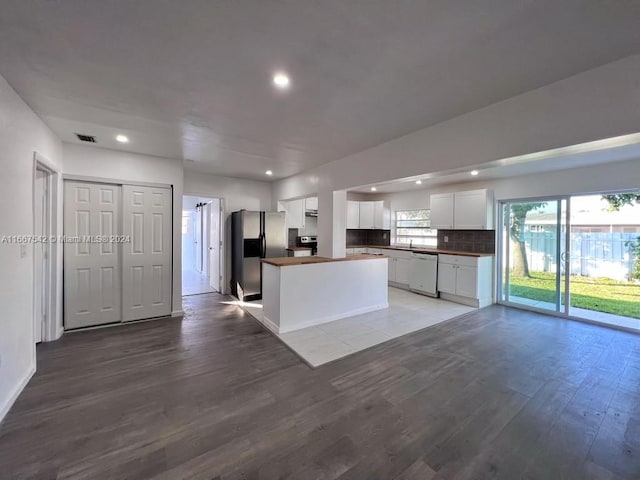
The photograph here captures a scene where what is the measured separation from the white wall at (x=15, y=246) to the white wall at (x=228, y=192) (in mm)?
2570

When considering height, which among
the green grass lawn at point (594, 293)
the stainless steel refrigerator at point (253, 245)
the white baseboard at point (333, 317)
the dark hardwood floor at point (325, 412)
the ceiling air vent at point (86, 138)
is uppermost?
the ceiling air vent at point (86, 138)

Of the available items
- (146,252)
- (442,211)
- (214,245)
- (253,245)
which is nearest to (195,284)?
(214,245)

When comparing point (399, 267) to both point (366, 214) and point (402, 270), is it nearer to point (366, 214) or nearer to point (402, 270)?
point (402, 270)

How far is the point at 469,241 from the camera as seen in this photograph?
18.3ft

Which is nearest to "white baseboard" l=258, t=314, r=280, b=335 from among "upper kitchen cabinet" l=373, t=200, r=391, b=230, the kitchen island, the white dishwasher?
the kitchen island

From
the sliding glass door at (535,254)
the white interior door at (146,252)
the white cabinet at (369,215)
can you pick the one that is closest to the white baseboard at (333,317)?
the white interior door at (146,252)

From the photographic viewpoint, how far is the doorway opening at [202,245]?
602 centimetres

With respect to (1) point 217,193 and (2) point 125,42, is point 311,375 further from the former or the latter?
(1) point 217,193

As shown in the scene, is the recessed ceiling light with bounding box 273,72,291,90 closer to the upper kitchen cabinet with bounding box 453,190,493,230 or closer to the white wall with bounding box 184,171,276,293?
the white wall with bounding box 184,171,276,293

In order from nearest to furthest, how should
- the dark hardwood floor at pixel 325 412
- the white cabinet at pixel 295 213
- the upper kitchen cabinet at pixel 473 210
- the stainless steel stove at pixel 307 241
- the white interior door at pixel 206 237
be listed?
the dark hardwood floor at pixel 325 412
the upper kitchen cabinet at pixel 473 210
the white cabinet at pixel 295 213
the stainless steel stove at pixel 307 241
the white interior door at pixel 206 237

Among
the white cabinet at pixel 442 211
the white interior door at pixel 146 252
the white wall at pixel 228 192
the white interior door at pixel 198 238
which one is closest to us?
the white interior door at pixel 146 252

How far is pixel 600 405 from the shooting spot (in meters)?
2.16

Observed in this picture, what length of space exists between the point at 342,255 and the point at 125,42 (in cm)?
349

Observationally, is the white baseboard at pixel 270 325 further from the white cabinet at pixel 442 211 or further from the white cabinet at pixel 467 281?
the white cabinet at pixel 442 211
